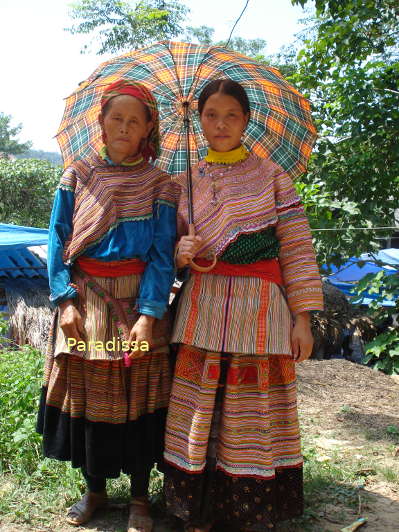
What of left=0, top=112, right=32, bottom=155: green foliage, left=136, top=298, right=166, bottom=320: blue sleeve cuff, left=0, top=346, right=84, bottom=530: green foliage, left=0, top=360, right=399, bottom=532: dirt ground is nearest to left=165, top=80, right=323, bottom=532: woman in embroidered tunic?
left=136, top=298, right=166, bottom=320: blue sleeve cuff

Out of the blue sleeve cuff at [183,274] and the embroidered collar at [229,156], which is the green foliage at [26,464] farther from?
the embroidered collar at [229,156]

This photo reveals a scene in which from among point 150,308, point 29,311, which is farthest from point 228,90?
point 29,311

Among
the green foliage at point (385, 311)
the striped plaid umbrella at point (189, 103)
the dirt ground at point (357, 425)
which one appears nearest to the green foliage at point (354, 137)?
the green foliage at point (385, 311)

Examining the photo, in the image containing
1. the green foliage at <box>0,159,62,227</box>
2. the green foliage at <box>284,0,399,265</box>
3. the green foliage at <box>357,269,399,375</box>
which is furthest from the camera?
the green foliage at <box>0,159,62,227</box>

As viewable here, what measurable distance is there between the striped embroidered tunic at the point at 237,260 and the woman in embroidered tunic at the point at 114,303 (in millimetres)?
152

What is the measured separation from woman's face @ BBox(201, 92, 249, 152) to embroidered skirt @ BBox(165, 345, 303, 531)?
923 mm

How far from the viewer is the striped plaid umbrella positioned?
265 centimetres

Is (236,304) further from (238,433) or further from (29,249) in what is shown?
(29,249)

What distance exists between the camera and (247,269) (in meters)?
2.40

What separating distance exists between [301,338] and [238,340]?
0.29 m

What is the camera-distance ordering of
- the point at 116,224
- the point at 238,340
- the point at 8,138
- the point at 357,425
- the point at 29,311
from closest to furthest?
the point at 238,340, the point at 116,224, the point at 357,425, the point at 29,311, the point at 8,138

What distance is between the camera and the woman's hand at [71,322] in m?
2.37

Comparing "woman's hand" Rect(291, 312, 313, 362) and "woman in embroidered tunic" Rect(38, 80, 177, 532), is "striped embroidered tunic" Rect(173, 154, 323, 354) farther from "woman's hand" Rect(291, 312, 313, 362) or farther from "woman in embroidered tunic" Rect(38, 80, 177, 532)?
"woman in embroidered tunic" Rect(38, 80, 177, 532)

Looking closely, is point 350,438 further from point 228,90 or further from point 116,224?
point 228,90
